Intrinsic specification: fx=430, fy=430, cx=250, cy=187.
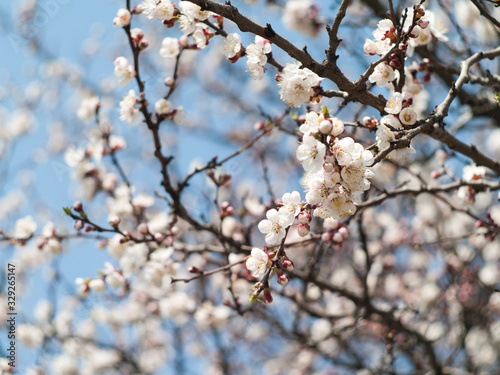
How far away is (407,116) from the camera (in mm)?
1573

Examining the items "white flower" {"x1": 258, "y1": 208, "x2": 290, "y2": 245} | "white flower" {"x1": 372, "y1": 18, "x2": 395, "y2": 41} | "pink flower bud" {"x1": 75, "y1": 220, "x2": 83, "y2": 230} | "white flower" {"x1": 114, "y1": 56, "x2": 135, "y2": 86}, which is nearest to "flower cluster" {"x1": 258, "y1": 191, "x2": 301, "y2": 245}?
"white flower" {"x1": 258, "y1": 208, "x2": 290, "y2": 245}

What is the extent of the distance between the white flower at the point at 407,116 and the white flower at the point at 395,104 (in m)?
0.04

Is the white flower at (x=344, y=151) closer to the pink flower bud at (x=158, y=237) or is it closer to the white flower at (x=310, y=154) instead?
the white flower at (x=310, y=154)

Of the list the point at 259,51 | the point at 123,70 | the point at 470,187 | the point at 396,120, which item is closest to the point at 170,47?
the point at 123,70

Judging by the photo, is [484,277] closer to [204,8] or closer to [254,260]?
[254,260]

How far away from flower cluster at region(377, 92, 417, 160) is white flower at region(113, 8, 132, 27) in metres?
1.50

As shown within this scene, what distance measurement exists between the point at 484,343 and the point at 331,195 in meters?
4.08

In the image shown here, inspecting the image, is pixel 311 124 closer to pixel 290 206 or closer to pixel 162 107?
pixel 290 206

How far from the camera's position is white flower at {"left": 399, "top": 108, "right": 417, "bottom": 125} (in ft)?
5.13

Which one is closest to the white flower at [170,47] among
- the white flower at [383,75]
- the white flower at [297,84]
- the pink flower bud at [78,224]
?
the white flower at [297,84]

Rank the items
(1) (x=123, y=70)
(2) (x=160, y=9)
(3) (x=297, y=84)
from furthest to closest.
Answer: (1) (x=123, y=70) < (2) (x=160, y=9) < (3) (x=297, y=84)

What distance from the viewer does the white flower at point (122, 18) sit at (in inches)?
90.8

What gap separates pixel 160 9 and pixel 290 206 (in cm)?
111

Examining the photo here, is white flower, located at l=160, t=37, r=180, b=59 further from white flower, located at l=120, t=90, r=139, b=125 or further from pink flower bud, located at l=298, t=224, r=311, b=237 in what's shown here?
pink flower bud, located at l=298, t=224, r=311, b=237
